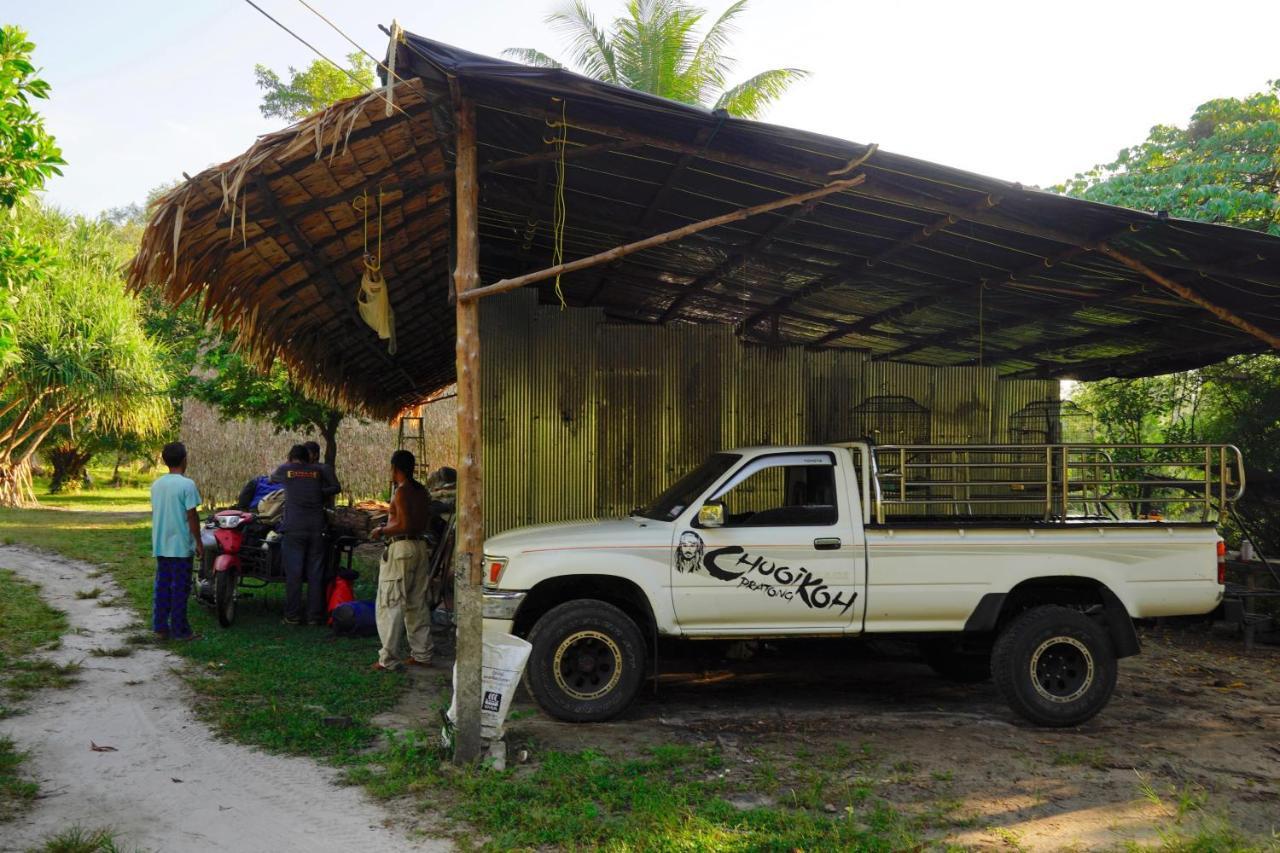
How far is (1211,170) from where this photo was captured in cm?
1341

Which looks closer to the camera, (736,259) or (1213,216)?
(736,259)

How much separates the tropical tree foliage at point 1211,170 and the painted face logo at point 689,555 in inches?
378

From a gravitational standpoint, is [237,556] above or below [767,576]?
below

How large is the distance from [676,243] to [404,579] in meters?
3.90

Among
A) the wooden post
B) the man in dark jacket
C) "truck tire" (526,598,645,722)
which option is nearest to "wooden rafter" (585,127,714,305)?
the wooden post

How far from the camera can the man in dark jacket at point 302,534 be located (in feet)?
30.0

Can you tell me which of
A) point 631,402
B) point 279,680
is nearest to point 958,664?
point 631,402

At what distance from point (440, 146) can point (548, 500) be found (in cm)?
418

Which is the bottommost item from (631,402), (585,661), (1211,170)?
(585,661)

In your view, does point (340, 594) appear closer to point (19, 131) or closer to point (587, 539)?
point (587, 539)

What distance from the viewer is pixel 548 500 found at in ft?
31.4

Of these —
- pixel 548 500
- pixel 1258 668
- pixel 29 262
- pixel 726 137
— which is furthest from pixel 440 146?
pixel 1258 668

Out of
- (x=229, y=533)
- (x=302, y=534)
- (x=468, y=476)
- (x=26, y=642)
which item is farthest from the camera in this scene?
(x=229, y=533)

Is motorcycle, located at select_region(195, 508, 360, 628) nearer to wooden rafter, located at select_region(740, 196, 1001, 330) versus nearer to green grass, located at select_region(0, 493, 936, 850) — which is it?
green grass, located at select_region(0, 493, 936, 850)
